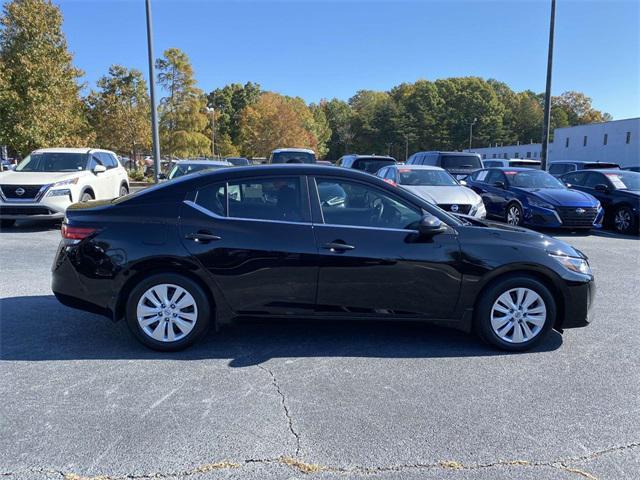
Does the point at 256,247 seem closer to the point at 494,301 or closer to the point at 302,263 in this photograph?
the point at 302,263

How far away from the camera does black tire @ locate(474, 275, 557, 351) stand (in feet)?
13.4

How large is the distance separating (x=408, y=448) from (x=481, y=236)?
6.63 ft

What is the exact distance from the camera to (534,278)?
4164mm

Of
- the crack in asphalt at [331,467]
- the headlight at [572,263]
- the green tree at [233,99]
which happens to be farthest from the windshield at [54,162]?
the green tree at [233,99]

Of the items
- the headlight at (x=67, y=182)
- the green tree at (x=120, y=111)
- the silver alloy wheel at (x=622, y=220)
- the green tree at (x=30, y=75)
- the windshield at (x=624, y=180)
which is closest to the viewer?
the headlight at (x=67, y=182)

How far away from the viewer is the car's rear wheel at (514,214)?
11859mm

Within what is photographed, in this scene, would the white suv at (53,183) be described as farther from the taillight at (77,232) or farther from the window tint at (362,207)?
the window tint at (362,207)

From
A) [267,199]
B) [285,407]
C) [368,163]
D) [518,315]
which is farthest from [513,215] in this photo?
[285,407]

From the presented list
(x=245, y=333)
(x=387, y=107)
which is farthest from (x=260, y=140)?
(x=245, y=333)

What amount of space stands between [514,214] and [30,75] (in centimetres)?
1896

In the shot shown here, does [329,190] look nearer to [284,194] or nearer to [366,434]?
[284,194]

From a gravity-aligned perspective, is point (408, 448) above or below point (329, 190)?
below

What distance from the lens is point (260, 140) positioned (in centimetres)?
5494

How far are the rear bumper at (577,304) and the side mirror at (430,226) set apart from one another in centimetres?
126
